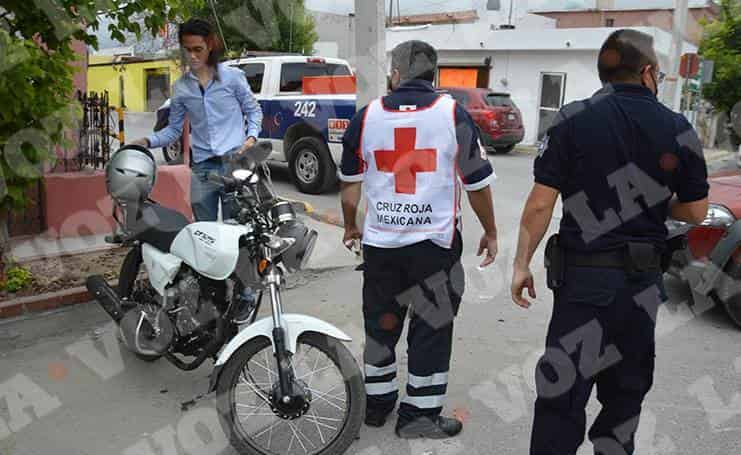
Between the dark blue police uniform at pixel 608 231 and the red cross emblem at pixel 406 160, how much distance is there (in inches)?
25.5

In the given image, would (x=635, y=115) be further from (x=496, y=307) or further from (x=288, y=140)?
(x=288, y=140)

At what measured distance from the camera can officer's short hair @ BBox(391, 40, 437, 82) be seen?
3.26 metres

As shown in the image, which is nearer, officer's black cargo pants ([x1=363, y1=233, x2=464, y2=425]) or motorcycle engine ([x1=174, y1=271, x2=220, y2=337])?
officer's black cargo pants ([x1=363, y1=233, x2=464, y2=425])

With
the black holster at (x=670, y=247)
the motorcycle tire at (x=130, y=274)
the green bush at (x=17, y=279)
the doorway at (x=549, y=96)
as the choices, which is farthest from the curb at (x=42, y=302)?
the doorway at (x=549, y=96)

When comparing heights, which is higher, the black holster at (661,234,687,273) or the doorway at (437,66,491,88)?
the doorway at (437,66,491,88)

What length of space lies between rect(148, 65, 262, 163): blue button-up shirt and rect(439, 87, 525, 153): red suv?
11919 millimetres

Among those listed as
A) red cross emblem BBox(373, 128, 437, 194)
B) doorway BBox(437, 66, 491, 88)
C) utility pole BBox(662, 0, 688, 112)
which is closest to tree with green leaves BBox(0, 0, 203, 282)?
red cross emblem BBox(373, 128, 437, 194)

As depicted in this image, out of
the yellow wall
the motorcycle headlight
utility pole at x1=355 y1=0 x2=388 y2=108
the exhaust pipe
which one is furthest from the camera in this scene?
the yellow wall

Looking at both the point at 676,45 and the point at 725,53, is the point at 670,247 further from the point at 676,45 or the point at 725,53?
the point at 676,45

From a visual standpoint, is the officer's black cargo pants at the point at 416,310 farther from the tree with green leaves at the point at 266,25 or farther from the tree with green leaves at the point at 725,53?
the tree with green leaves at the point at 266,25

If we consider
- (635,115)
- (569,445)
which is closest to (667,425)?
(569,445)

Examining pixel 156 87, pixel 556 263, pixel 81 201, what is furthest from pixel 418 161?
pixel 156 87

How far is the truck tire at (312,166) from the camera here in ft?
31.4

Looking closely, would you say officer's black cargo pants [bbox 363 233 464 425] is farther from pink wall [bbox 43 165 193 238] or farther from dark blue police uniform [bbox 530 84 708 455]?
pink wall [bbox 43 165 193 238]
